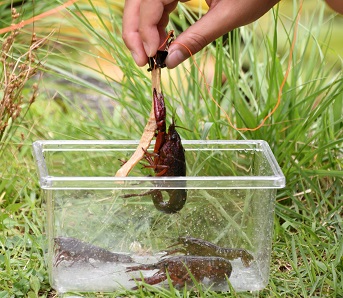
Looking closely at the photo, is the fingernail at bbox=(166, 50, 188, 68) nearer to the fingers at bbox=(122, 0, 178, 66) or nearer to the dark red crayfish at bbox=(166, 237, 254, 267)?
the fingers at bbox=(122, 0, 178, 66)

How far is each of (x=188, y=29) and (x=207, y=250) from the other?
0.63m

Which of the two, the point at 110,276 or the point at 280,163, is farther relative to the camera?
the point at 280,163

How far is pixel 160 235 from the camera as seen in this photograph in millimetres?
2215

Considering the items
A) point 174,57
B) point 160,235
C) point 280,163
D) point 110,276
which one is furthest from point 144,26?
point 280,163

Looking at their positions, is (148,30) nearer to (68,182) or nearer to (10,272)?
(68,182)

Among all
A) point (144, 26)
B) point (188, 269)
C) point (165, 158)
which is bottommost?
point (188, 269)

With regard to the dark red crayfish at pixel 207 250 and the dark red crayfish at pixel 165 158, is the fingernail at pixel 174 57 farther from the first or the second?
the dark red crayfish at pixel 207 250

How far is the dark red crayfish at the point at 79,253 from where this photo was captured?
2.15 meters

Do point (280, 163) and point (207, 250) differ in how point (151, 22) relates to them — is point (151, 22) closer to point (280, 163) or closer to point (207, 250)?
point (207, 250)

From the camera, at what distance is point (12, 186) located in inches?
109

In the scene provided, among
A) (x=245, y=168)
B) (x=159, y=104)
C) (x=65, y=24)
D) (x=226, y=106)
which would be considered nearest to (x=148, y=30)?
(x=159, y=104)

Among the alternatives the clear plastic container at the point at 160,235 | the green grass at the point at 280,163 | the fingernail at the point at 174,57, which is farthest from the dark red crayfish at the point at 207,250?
the fingernail at the point at 174,57

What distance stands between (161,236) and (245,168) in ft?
1.61

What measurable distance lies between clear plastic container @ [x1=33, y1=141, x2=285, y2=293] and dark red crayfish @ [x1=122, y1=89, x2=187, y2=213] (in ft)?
0.06
